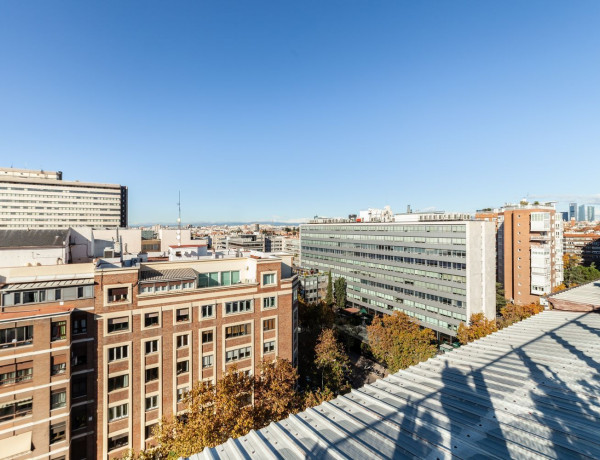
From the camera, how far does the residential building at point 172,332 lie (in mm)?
26141

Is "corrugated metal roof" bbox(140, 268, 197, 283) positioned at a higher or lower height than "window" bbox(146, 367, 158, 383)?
higher

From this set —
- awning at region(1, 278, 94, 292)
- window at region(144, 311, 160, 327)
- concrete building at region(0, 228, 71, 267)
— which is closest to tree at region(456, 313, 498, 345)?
window at region(144, 311, 160, 327)

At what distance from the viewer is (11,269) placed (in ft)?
82.2

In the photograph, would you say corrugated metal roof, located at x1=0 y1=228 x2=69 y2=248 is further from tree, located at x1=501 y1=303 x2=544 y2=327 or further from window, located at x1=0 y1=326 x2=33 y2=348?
tree, located at x1=501 y1=303 x2=544 y2=327

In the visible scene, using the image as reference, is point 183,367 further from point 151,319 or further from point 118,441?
point 118,441

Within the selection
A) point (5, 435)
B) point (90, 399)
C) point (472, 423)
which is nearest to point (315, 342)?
point (90, 399)

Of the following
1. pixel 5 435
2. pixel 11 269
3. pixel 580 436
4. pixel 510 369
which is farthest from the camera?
pixel 11 269

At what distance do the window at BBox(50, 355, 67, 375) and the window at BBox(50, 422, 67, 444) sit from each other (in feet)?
13.5

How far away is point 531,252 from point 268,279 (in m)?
67.7

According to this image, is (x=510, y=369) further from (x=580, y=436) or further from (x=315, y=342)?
(x=315, y=342)

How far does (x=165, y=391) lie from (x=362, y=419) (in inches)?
1073

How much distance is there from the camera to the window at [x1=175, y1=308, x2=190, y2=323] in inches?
1142

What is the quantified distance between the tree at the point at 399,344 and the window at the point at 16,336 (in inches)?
1483

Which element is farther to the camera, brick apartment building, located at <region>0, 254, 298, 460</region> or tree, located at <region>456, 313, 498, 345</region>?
tree, located at <region>456, 313, 498, 345</region>
